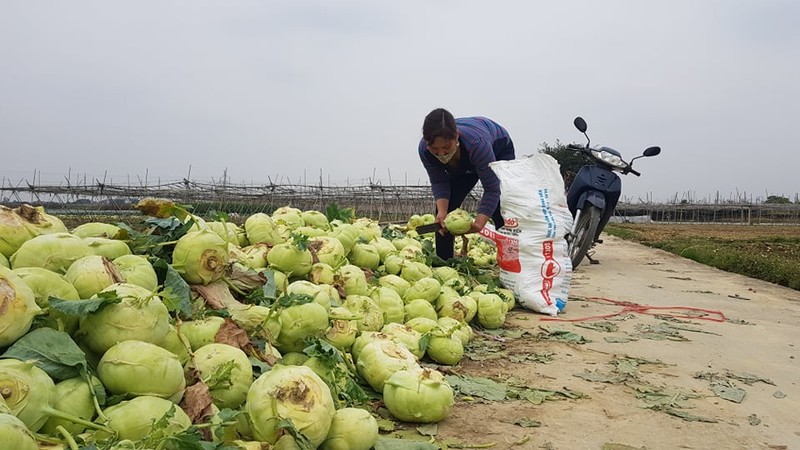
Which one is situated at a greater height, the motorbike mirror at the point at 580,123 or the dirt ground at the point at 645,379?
the motorbike mirror at the point at 580,123

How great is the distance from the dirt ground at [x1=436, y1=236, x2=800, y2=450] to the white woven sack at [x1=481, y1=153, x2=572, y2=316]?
0.21m

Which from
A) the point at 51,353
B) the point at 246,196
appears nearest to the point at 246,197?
the point at 246,196

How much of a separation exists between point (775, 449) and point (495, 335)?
2101mm

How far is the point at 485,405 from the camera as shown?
2.78 metres

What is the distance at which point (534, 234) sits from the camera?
5305 millimetres

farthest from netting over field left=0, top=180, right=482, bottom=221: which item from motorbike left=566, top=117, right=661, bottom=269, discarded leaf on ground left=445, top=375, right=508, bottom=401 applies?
discarded leaf on ground left=445, top=375, right=508, bottom=401

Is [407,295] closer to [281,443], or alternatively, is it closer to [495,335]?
[495,335]

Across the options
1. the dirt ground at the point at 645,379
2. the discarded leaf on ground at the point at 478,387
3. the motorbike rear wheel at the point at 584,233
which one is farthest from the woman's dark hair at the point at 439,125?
the motorbike rear wheel at the point at 584,233

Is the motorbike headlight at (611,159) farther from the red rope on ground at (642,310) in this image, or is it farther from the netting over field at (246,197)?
the netting over field at (246,197)

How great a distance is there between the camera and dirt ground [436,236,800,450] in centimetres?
244

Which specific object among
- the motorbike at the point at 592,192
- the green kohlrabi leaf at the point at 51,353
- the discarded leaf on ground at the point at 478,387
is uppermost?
the motorbike at the point at 592,192

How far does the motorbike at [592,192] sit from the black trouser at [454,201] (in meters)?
1.33

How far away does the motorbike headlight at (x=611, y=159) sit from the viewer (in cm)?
766

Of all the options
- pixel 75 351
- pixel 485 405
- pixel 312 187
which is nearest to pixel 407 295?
pixel 485 405
